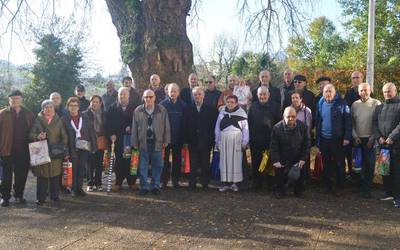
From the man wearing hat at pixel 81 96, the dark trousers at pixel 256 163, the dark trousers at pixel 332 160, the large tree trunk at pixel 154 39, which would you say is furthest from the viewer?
the large tree trunk at pixel 154 39

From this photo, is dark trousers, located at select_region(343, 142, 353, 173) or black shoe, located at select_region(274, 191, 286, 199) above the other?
dark trousers, located at select_region(343, 142, 353, 173)

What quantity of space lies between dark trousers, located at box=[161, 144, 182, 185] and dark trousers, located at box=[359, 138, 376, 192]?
10.7 ft

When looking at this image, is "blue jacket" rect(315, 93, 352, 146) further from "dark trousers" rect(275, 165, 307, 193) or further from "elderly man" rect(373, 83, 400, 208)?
"dark trousers" rect(275, 165, 307, 193)

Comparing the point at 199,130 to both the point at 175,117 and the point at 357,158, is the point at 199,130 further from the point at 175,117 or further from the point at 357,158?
the point at 357,158

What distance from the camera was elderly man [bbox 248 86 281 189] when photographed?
26.9 feet

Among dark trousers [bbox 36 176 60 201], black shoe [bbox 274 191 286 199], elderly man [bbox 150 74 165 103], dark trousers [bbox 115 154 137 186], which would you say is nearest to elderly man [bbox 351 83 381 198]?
black shoe [bbox 274 191 286 199]

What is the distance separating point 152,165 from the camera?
8.27 m

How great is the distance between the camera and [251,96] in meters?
9.39

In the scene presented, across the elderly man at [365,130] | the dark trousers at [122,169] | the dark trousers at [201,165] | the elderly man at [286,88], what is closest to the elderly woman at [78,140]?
the dark trousers at [122,169]

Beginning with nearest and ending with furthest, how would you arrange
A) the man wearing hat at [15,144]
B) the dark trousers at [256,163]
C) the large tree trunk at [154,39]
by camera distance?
the man wearing hat at [15,144] → the dark trousers at [256,163] → the large tree trunk at [154,39]

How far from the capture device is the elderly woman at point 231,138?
324 inches

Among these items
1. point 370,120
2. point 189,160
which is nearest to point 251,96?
point 189,160

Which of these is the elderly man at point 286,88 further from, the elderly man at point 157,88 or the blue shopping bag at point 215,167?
the elderly man at point 157,88

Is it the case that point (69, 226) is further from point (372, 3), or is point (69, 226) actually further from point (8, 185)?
point (372, 3)
